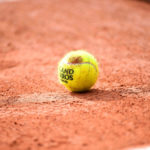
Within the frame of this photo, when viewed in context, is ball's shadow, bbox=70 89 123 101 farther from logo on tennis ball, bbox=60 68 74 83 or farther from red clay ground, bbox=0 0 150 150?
logo on tennis ball, bbox=60 68 74 83

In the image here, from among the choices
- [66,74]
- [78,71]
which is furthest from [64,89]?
[78,71]

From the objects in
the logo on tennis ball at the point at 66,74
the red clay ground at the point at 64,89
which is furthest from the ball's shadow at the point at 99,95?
the logo on tennis ball at the point at 66,74

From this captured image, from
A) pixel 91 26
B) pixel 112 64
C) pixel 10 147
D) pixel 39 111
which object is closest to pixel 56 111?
→ pixel 39 111

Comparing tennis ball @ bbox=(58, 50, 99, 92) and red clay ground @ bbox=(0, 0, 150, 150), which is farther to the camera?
tennis ball @ bbox=(58, 50, 99, 92)

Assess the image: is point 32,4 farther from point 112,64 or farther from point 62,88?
point 62,88

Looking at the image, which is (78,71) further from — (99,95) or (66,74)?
(99,95)

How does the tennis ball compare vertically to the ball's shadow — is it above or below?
above

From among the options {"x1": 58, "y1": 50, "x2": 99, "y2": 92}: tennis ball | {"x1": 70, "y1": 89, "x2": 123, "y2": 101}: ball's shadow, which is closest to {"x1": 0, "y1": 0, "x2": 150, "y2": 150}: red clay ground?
{"x1": 70, "y1": 89, "x2": 123, "y2": 101}: ball's shadow
